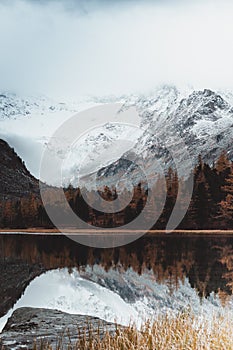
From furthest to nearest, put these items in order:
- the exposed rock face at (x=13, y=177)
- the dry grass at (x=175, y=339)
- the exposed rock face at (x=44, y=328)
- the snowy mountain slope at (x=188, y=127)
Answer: the snowy mountain slope at (x=188, y=127), the exposed rock face at (x=13, y=177), the exposed rock face at (x=44, y=328), the dry grass at (x=175, y=339)

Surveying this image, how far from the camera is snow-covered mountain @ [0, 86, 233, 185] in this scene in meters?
41.5

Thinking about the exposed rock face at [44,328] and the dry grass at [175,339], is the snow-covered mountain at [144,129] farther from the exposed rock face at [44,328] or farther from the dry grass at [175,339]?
the dry grass at [175,339]

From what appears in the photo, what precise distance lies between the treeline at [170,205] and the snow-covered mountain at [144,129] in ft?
18.7

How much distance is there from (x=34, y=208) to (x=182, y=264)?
19.6 metres

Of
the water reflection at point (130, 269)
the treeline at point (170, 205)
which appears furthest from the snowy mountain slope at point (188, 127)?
the water reflection at point (130, 269)

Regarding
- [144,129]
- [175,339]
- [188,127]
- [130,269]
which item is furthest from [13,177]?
[175,339]

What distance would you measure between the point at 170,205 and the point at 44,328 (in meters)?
19.4

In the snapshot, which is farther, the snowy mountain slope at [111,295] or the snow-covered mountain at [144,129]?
the snow-covered mountain at [144,129]

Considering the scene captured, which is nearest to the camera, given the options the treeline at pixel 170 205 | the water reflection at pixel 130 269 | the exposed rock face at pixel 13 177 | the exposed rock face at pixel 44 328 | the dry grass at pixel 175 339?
the dry grass at pixel 175 339

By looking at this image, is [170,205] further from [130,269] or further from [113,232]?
[130,269]

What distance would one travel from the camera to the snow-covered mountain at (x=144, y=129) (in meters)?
41.5

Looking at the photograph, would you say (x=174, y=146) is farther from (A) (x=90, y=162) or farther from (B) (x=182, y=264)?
(B) (x=182, y=264)

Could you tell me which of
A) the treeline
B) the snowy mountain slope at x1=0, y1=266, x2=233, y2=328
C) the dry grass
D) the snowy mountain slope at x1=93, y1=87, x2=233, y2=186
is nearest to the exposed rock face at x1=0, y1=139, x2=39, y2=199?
the snowy mountain slope at x1=93, y1=87, x2=233, y2=186

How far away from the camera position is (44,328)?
4.72 m
